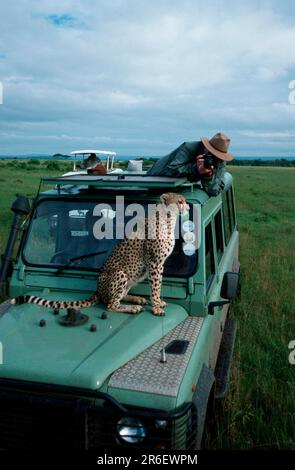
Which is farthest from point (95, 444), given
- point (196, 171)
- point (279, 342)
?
point (279, 342)

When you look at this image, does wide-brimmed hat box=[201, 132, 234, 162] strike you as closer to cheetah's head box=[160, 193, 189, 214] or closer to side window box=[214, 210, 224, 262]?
side window box=[214, 210, 224, 262]

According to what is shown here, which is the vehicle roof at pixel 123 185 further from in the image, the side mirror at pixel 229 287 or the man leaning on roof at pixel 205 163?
the side mirror at pixel 229 287

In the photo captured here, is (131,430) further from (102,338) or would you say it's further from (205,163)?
(205,163)

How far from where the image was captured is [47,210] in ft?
13.2

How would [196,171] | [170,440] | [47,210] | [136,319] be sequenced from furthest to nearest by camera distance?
[196,171], [47,210], [136,319], [170,440]

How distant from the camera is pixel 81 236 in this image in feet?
12.7

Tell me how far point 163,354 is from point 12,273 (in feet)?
5.62

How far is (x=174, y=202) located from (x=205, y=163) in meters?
0.90

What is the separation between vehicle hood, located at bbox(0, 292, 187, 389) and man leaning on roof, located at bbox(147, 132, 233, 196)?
1.33 metres

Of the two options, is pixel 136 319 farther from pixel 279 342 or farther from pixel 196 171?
pixel 279 342

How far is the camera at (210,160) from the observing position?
426 centimetres

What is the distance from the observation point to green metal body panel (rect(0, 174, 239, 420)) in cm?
250

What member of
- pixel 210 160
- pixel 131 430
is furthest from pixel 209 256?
pixel 131 430

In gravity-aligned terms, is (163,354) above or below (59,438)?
above
